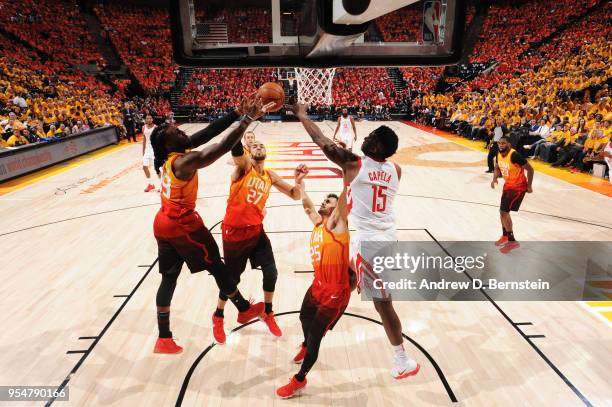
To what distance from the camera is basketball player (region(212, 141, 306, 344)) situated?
3611mm

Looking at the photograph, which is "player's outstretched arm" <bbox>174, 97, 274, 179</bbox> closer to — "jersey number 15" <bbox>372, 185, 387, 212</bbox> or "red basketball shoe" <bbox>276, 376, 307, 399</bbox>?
"jersey number 15" <bbox>372, 185, 387, 212</bbox>

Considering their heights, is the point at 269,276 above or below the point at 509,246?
above

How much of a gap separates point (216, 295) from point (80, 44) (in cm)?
2732

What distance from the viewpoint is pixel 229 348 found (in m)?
3.62

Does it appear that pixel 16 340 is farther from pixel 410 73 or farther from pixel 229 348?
pixel 410 73

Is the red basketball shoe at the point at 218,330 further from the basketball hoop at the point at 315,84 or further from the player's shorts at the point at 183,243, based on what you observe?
the basketball hoop at the point at 315,84

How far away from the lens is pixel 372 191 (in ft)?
9.85

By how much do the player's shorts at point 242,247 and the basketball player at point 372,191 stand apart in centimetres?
95

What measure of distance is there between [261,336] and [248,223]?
3.47ft

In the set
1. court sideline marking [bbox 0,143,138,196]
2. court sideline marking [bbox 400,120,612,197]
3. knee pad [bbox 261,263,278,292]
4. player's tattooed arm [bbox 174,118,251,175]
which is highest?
player's tattooed arm [bbox 174,118,251,175]

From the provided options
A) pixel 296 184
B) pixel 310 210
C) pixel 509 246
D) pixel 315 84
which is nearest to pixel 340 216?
pixel 310 210

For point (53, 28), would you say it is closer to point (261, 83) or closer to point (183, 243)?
point (261, 83)

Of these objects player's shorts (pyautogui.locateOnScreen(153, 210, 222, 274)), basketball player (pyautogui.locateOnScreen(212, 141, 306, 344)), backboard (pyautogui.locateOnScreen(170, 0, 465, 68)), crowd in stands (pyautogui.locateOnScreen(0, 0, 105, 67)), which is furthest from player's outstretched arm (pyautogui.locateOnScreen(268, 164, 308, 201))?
crowd in stands (pyautogui.locateOnScreen(0, 0, 105, 67))

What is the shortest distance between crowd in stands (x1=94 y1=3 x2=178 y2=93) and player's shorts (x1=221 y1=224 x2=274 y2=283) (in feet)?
84.0
